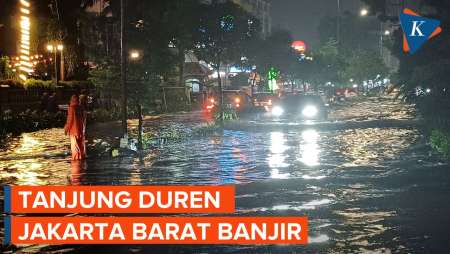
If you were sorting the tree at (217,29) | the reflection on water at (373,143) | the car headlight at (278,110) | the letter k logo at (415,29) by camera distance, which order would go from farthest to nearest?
Answer: the tree at (217,29) < the car headlight at (278,110) < the reflection on water at (373,143) < the letter k logo at (415,29)

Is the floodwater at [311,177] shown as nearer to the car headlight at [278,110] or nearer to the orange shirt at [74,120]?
the orange shirt at [74,120]

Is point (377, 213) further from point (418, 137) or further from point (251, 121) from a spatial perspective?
point (251, 121)

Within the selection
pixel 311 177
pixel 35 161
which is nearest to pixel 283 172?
pixel 311 177

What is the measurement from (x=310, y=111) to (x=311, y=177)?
2278 centimetres

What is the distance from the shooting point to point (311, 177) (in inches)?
564

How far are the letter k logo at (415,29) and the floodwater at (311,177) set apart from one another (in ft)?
10.0

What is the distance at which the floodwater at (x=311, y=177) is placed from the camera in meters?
8.39

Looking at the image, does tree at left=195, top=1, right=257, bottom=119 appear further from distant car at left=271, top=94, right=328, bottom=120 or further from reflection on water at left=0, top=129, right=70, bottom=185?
reflection on water at left=0, top=129, right=70, bottom=185

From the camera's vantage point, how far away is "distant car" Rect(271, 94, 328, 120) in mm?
36344

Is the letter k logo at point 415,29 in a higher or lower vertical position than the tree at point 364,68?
lower

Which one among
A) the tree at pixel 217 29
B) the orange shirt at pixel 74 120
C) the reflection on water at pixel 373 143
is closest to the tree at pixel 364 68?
the tree at pixel 217 29

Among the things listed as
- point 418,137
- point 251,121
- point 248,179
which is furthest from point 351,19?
point 248,179

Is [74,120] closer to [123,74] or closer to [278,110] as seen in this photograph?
[123,74]

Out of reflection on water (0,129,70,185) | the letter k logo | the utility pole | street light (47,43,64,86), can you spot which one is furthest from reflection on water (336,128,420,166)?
street light (47,43,64,86)
